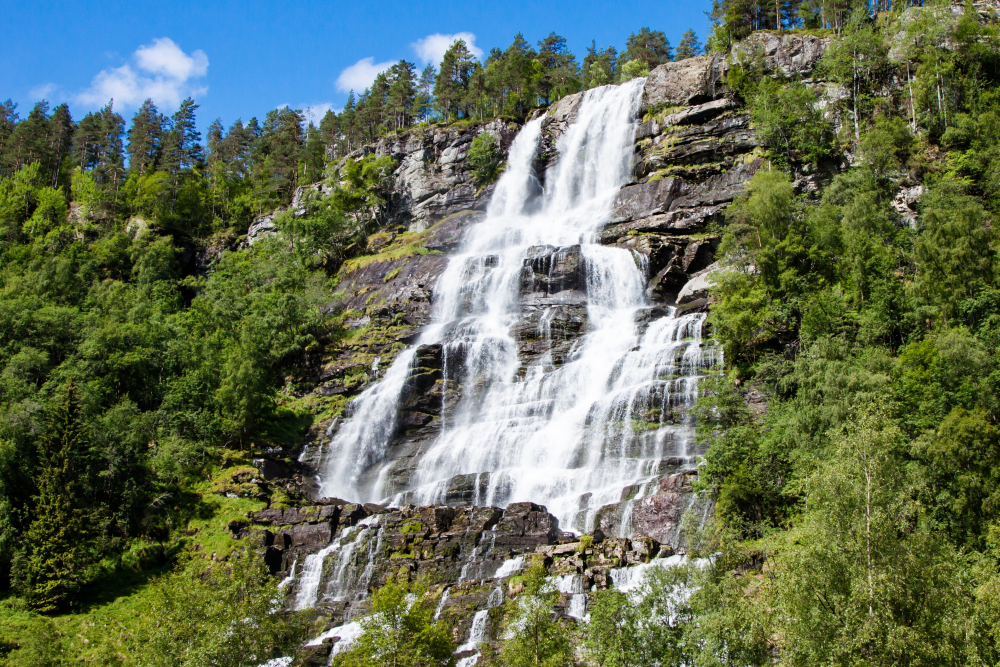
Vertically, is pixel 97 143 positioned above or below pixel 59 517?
above

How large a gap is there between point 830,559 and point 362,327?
44636 mm

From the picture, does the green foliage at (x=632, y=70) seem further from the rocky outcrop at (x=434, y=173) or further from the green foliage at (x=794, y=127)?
the green foliage at (x=794, y=127)

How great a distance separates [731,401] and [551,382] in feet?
44.5

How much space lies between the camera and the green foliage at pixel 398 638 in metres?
20.1

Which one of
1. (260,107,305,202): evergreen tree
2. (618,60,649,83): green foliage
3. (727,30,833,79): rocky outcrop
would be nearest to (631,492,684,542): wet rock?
(727,30,833,79): rocky outcrop

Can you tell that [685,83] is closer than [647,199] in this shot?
No

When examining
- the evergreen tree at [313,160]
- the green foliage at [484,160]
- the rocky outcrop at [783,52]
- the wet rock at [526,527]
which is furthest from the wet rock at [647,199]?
the evergreen tree at [313,160]

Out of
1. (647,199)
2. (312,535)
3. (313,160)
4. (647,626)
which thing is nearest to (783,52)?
(647,199)

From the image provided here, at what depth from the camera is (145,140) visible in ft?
330

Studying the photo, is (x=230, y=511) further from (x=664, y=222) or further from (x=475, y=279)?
(x=664, y=222)

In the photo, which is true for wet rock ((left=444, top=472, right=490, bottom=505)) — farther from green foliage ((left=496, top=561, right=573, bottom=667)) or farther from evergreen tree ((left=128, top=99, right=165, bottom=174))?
evergreen tree ((left=128, top=99, right=165, bottom=174))

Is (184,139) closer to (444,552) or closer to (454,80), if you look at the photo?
(454,80)

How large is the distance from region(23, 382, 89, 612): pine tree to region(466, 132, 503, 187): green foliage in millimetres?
46226

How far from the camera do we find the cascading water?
3603cm
